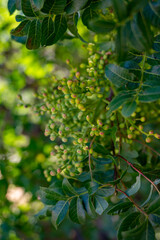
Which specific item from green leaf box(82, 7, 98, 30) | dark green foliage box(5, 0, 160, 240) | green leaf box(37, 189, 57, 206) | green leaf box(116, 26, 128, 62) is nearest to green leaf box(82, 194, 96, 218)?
dark green foliage box(5, 0, 160, 240)

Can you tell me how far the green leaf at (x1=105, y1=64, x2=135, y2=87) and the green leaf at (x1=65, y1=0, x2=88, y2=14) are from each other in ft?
0.60

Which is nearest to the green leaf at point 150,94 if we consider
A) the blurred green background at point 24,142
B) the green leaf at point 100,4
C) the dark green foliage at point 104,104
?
the dark green foliage at point 104,104

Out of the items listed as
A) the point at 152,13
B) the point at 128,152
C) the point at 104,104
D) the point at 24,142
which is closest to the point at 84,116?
the point at 104,104

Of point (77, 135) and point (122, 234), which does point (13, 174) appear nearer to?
point (77, 135)

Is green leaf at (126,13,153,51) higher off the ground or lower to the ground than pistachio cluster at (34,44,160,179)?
higher

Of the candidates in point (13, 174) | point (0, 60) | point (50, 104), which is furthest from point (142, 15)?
point (0, 60)

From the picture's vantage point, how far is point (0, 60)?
7.71ft

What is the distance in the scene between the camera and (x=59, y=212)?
0.76 meters

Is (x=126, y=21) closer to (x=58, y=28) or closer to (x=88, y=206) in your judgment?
(x=58, y=28)

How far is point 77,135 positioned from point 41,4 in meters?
0.39

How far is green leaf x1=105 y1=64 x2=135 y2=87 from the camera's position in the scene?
24.3 inches

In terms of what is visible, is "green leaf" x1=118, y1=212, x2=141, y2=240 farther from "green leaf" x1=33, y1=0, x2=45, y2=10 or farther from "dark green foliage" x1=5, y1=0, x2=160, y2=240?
"green leaf" x1=33, y1=0, x2=45, y2=10

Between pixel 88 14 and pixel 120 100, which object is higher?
pixel 88 14

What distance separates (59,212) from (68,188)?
81mm
